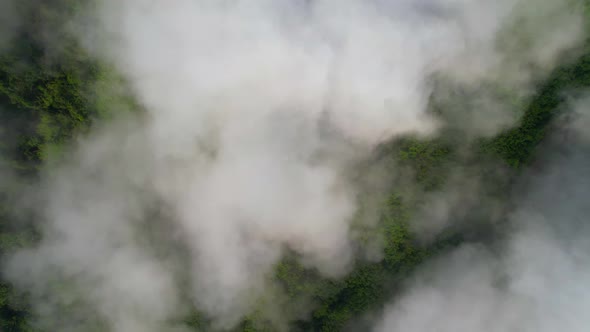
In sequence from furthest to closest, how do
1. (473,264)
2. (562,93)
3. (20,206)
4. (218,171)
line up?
(473,264) < (218,171) < (20,206) < (562,93)

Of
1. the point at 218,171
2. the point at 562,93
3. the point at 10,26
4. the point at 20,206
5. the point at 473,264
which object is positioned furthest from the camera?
the point at 473,264

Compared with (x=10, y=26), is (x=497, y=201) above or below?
below

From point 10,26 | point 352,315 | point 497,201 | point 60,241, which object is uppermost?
point 10,26

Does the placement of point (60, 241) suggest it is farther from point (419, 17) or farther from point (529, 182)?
point (529, 182)

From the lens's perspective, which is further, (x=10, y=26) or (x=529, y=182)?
(x=529, y=182)

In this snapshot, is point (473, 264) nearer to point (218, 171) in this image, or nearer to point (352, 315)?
point (352, 315)

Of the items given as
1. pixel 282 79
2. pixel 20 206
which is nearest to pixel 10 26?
pixel 20 206

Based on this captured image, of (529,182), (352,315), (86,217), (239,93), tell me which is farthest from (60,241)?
(529,182)
